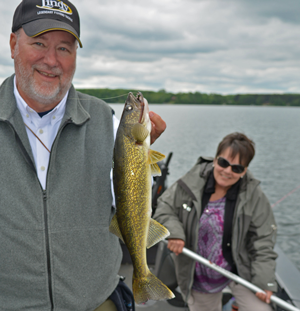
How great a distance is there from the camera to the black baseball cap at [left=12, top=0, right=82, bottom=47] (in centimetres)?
202

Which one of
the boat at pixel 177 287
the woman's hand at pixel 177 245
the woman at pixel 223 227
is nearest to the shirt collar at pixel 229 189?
the woman at pixel 223 227

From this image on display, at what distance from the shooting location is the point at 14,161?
6.43 ft

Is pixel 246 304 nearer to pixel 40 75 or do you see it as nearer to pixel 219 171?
pixel 219 171

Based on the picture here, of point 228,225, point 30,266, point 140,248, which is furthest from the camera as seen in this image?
point 228,225

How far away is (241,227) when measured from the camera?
3.45 metres

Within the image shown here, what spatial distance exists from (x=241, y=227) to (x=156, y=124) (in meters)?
2.28

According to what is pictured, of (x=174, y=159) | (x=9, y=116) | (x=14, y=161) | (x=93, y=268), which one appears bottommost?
(x=174, y=159)

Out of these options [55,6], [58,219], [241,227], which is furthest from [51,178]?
[241,227]

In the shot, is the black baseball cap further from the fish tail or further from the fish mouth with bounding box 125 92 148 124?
the fish tail

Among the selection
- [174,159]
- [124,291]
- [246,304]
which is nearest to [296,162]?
[174,159]

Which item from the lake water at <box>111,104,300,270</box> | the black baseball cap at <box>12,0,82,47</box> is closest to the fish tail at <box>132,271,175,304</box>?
the black baseball cap at <box>12,0,82,47</box>

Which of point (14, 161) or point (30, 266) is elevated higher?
point (14, 161)

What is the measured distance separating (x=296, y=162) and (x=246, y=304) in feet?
68.7

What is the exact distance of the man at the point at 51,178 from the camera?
76.2 inches
